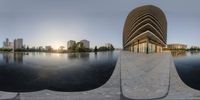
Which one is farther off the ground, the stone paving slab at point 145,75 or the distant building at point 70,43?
the distant building at point 70,43

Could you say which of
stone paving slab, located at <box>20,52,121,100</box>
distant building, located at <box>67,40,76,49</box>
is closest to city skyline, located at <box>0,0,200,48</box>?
distant building, located at <box>67,40,76,49</box>

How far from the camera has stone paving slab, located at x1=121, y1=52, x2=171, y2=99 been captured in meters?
8.90

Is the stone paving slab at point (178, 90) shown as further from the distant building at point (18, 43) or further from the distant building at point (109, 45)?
the distant building at point (18, 43)

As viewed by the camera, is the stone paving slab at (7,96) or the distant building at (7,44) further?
the distant building at (7,44)

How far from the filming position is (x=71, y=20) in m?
11.3

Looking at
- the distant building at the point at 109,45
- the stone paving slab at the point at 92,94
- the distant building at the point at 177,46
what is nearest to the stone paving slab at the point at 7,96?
the stone paving slab at the point at 92,94

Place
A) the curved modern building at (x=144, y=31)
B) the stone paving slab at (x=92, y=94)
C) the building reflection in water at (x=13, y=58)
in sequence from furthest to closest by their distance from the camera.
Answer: the curved modern building at (x=144, y=31) < the building reflection in water at (x=13, y=58) < the stone paving slab at (x=92, y=94)

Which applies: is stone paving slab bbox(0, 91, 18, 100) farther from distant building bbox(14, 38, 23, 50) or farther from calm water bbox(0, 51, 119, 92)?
distant building bbox(14, 38, 23, 50)

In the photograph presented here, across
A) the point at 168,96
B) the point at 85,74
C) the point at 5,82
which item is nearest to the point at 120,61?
the point at 85,74

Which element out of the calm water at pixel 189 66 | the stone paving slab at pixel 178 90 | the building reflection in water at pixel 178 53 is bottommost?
the stone paving slab at pixel 178 90

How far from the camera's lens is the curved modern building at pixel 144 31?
46.9 feet

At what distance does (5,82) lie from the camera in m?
11.3

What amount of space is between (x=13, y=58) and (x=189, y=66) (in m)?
7.97

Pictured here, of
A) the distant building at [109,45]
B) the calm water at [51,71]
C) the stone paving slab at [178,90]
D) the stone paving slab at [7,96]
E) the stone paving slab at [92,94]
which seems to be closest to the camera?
the stone paving slab at [178,90]
